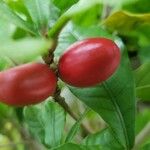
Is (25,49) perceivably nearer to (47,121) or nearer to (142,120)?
(47,121)

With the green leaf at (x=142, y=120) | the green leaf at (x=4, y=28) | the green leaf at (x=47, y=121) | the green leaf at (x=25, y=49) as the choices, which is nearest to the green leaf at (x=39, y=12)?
the green leaf at (x=4, y=28)

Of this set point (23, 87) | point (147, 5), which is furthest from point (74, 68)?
point (147, 5)

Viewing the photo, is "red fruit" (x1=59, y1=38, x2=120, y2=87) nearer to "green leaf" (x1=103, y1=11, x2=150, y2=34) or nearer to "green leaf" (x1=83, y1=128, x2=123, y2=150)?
"green leaf" (x1=103, y1=11, x2=150, y2=34)

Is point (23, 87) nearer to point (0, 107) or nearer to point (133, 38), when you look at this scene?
point (133, 38)

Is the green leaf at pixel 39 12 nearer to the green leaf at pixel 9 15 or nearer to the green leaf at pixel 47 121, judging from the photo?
the green leaf at pixel 9 15

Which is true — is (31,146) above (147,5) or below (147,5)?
below
